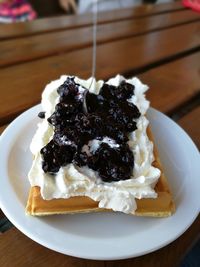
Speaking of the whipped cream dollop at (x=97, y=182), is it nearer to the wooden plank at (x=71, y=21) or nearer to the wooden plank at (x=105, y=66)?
the wooden plank at (x=105, y=66)

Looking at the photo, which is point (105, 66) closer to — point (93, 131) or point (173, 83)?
point (173, 83)

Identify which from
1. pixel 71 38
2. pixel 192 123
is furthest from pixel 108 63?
pixel 192 123

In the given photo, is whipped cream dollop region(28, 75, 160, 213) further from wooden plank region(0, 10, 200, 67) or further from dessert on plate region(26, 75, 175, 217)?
wooden plank region(0, 10, 200, 67)

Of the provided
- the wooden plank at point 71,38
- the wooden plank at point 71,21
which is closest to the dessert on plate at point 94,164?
the wooden plank at point 71,38

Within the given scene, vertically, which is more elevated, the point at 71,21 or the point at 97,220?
the point at 71,21

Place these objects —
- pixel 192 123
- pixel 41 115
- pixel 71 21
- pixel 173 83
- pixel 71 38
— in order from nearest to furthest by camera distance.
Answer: pixel 41 115 < pixel 192 123 < pixel 173 83 < pixel 71 38 < pixel 71 21

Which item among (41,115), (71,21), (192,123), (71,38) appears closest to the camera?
(41,115)

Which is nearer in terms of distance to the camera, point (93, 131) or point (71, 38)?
point (93, 131)
